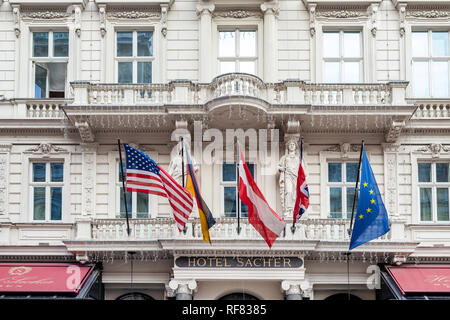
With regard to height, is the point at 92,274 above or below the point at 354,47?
below

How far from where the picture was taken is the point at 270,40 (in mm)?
22328

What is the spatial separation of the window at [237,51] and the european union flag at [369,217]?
240 inches

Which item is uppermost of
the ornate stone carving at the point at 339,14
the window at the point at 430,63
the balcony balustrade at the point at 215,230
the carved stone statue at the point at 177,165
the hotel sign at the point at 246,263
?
the ornate stone carving at the point at 339,14

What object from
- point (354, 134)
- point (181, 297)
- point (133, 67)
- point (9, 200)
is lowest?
point (181, 297)

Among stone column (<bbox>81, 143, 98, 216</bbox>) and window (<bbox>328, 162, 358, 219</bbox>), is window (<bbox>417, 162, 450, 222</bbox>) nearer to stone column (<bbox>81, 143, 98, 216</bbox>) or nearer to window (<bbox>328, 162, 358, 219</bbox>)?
window (<bbox>328, 162, 358, 219</bbox>)

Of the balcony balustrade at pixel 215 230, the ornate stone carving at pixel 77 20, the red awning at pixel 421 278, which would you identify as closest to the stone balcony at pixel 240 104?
the ornate stone carving at pixel 77 20

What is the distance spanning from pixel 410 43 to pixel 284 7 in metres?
3.91

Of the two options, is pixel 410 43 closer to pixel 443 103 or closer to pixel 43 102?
pixel 443 103

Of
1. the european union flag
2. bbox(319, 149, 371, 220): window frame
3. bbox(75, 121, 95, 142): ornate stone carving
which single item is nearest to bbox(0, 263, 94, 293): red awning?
bbox(75, 121, 95, 142): ornate stone carving

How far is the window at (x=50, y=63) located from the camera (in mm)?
22828

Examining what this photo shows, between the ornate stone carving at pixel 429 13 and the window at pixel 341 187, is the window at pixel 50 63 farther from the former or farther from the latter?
the ornate stone carving at pixel 429 13

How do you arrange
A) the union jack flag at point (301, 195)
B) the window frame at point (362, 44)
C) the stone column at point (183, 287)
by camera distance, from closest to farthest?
1. the union jack flag at point (301, 195)
2. the stone column at point (183, 287)
3. the window frame at point (362, 44)

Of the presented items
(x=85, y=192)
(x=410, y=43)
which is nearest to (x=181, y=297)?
(x=85, y=192)

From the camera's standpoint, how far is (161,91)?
21.8 meters
